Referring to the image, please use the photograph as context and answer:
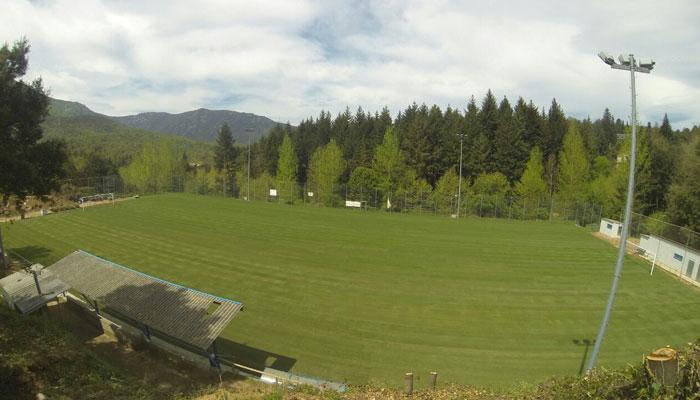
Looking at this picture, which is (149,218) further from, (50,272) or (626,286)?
(626,286)

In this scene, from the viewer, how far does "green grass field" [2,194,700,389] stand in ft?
46.2

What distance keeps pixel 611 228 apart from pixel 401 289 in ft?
83.6

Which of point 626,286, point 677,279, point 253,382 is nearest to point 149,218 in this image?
point 253,382

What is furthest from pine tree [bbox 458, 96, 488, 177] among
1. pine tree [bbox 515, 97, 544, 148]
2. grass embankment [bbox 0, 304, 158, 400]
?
grass embankment [bbox 0, 304, 158, 400]

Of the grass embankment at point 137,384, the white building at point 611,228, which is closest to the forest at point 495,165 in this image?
the white building at point 611,228

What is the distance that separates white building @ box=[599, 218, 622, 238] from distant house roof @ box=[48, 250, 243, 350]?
34444mm

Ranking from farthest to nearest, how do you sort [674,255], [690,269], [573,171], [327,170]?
[327,170], [573,171], [674,255], [690,269]

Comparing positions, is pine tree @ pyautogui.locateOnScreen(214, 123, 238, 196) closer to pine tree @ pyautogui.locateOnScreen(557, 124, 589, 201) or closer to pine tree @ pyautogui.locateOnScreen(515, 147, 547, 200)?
pine tree @ pyautogui.locateOnScreen(515, 147, 547, 200)

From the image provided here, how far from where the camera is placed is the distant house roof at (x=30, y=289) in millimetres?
13656

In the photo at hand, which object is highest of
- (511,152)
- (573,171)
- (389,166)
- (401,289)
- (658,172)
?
(511,152)

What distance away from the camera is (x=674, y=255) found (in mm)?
25656

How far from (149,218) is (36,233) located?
343 inches

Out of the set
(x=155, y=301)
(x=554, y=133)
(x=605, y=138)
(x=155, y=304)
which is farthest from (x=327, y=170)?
(x=605, y=138)

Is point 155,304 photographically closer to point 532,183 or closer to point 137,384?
point 137,384
